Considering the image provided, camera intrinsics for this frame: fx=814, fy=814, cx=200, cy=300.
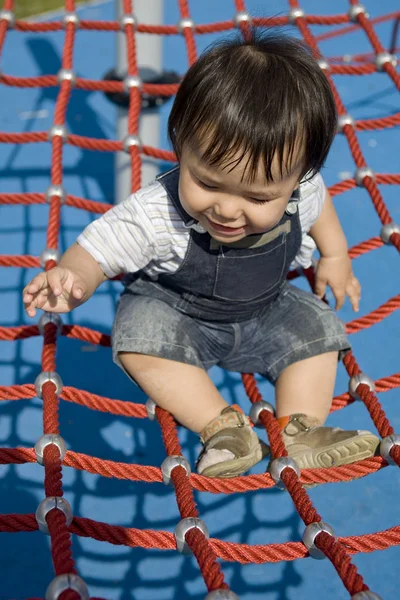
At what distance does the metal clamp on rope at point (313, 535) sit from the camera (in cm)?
89

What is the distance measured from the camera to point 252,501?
1624 millimetres

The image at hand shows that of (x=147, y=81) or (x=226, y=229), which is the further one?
(x=147, y=81)

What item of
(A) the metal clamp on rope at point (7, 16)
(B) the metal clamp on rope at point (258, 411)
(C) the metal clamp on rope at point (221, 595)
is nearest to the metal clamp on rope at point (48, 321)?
(B) the metal clamp on rope at point (258, 411)

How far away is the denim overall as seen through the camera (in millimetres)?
1062

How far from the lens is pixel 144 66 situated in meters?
2.05

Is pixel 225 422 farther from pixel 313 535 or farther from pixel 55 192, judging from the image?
pixel 55 192

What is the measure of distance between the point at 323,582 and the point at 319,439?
0.56m

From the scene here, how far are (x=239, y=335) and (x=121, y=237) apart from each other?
231 mm

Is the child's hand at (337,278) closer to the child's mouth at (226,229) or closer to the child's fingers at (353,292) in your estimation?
the child's fingers at (353,292)

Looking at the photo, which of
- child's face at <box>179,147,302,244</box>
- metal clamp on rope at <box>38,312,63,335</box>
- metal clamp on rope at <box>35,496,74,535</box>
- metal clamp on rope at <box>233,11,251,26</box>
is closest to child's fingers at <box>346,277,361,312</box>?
child's face at <box>179,147,302,244</box>

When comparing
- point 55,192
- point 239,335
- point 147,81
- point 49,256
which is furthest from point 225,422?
point 147,81

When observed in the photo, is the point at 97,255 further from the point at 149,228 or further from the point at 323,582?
the point at 323,582

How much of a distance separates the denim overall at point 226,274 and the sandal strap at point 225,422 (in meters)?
0.15

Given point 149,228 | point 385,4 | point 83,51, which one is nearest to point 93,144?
point 149,228
